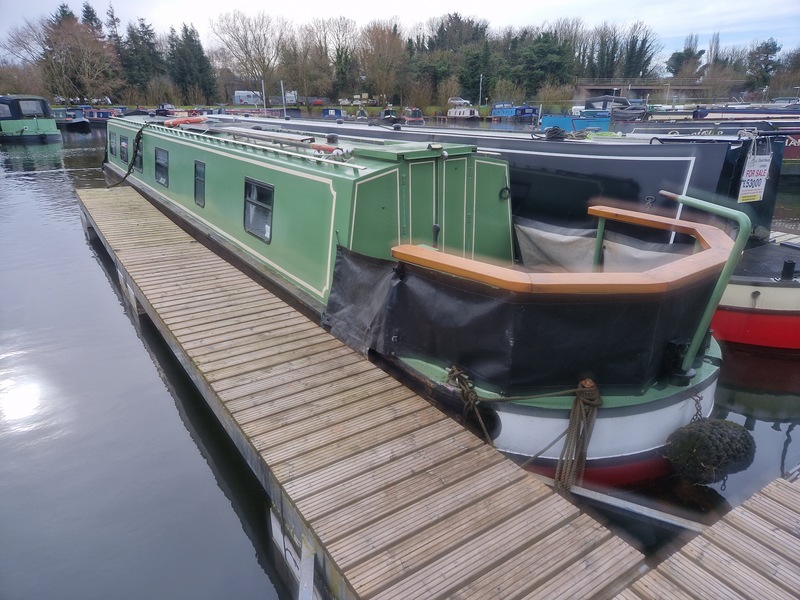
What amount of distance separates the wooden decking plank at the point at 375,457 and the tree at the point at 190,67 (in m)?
51.9

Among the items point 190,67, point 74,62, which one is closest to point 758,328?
point 74,62

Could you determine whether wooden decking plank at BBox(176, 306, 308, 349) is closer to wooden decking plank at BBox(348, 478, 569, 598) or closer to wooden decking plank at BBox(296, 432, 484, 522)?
wooden decking plank at BBox(296, 432, 484, 522)

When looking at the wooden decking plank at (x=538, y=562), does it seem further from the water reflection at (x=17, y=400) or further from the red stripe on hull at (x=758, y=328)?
the water reflection at (x=17, y=400)

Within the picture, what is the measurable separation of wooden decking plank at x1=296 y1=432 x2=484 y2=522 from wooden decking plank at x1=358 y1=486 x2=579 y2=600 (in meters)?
0.35

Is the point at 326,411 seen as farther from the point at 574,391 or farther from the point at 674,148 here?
the point at 674,148

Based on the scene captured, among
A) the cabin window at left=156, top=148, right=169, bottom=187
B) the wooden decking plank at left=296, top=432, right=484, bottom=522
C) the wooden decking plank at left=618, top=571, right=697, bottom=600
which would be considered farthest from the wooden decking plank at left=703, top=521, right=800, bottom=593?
the cabin window at left=156, top=148, right=169, bottom=187

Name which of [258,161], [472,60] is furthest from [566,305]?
[472,60]

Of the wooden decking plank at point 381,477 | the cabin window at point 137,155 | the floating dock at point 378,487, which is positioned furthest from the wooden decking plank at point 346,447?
the cabin window at point 137,155

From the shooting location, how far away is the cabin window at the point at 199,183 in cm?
725

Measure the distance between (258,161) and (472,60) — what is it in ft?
143

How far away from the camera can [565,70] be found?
45.1 m

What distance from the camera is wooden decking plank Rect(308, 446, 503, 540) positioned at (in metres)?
2.32

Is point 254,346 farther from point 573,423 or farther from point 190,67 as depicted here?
point 190,67

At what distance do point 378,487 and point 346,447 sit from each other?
367 millimetres
